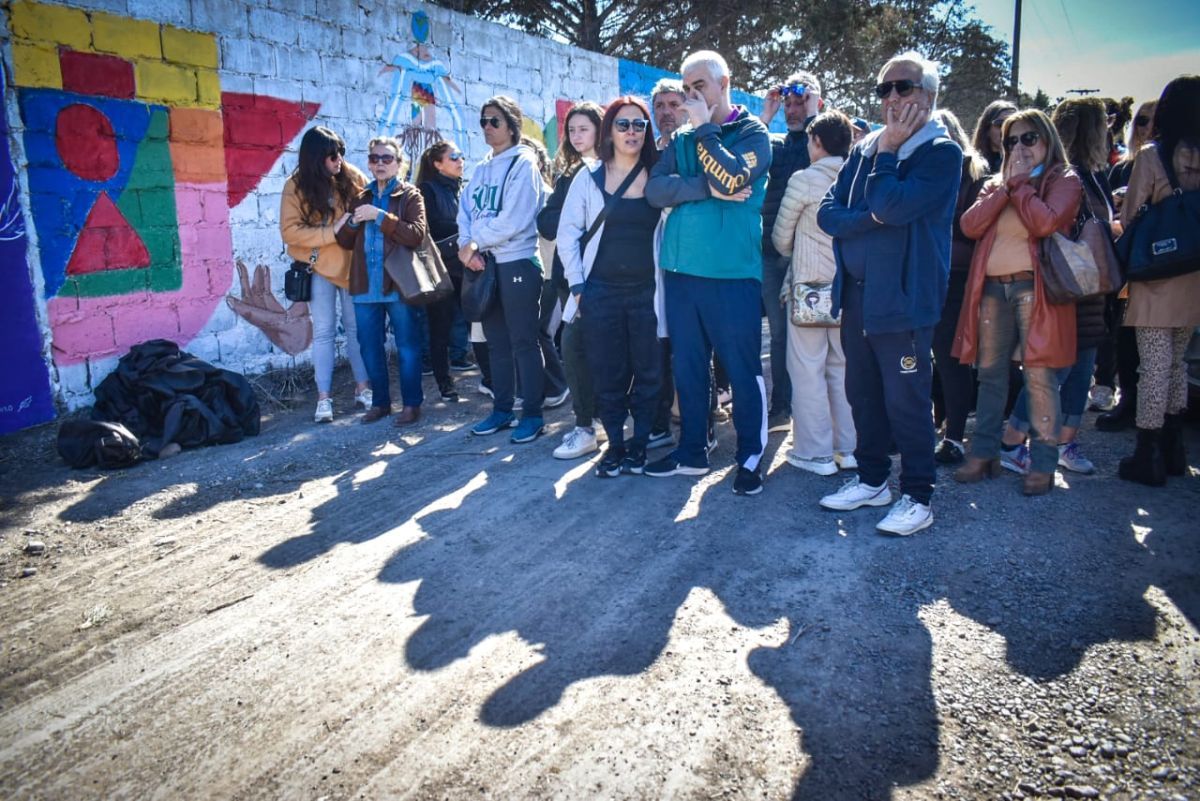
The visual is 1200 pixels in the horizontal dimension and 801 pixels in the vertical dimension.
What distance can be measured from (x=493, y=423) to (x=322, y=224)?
1859 millimetres

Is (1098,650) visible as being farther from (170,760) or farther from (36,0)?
Answer: (36,0)

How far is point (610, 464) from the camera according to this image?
4492 millimetres

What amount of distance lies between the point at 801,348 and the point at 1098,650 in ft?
6.95

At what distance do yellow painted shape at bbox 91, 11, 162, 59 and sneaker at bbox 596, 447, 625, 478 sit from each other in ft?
14.7

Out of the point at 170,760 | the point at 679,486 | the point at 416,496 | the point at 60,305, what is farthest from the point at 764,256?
the point at 60,305

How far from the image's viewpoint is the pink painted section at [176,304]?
18.0 feet

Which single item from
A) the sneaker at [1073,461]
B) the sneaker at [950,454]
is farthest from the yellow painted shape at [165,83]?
the sneaker at [1073,461]

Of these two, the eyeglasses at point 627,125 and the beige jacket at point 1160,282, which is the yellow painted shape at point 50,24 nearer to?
the eyeglasses at point 627,125

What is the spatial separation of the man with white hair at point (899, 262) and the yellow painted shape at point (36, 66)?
4991 millimetres

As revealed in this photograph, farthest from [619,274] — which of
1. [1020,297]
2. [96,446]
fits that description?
[96,446]

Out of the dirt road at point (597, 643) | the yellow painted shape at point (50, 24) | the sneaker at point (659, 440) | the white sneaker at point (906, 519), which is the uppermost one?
the yellow painted shape at point (50, 24)

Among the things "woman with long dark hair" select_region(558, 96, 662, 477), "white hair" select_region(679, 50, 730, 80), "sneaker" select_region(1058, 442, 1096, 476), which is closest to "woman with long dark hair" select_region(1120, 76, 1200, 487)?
"sneaker" select_region(1058, 442, 1096, 476)

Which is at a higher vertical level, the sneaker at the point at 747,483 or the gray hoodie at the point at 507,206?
the gray hoodie at the point at 507,206

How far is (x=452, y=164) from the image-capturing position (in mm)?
6508
